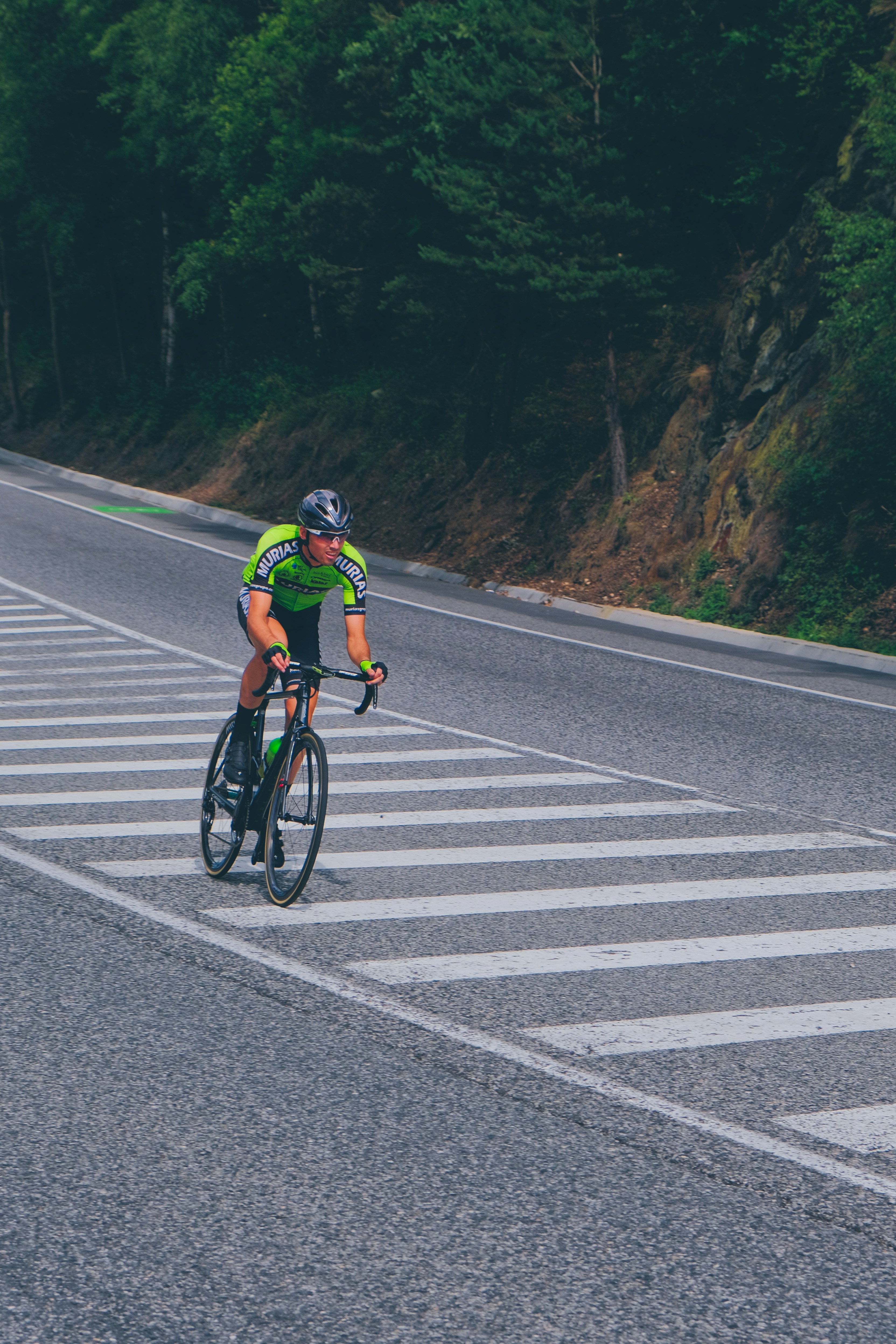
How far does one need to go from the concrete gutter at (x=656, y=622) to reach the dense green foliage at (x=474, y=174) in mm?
2618

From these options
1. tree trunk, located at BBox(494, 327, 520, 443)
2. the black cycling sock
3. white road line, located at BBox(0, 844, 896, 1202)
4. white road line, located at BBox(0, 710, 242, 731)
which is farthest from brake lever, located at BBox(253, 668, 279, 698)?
tree trunk, located at BBox(494, 327, 520, 443)

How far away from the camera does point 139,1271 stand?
3.80m

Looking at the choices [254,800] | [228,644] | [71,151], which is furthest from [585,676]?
[71,151]

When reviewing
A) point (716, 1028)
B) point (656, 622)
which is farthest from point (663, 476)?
point (716, 1028)

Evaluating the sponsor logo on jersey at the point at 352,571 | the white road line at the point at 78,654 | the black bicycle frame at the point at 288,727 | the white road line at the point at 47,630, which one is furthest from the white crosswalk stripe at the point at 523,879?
the white road line at the point at 47,630

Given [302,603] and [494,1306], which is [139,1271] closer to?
[494,1306]

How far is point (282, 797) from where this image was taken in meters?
7.30

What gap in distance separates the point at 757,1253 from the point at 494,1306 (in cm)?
81

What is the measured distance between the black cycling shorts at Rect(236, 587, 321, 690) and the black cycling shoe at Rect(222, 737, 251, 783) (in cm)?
55

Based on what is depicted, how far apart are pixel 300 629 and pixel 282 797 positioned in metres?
1.03

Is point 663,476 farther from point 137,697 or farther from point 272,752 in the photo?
point 272,752

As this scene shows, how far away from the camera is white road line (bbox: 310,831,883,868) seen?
803 cm

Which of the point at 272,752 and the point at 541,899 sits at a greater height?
the point at 272,752

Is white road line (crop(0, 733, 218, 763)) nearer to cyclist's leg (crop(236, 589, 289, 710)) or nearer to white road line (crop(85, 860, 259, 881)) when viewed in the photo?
white road line (crop(85, 860, 259, 881))
